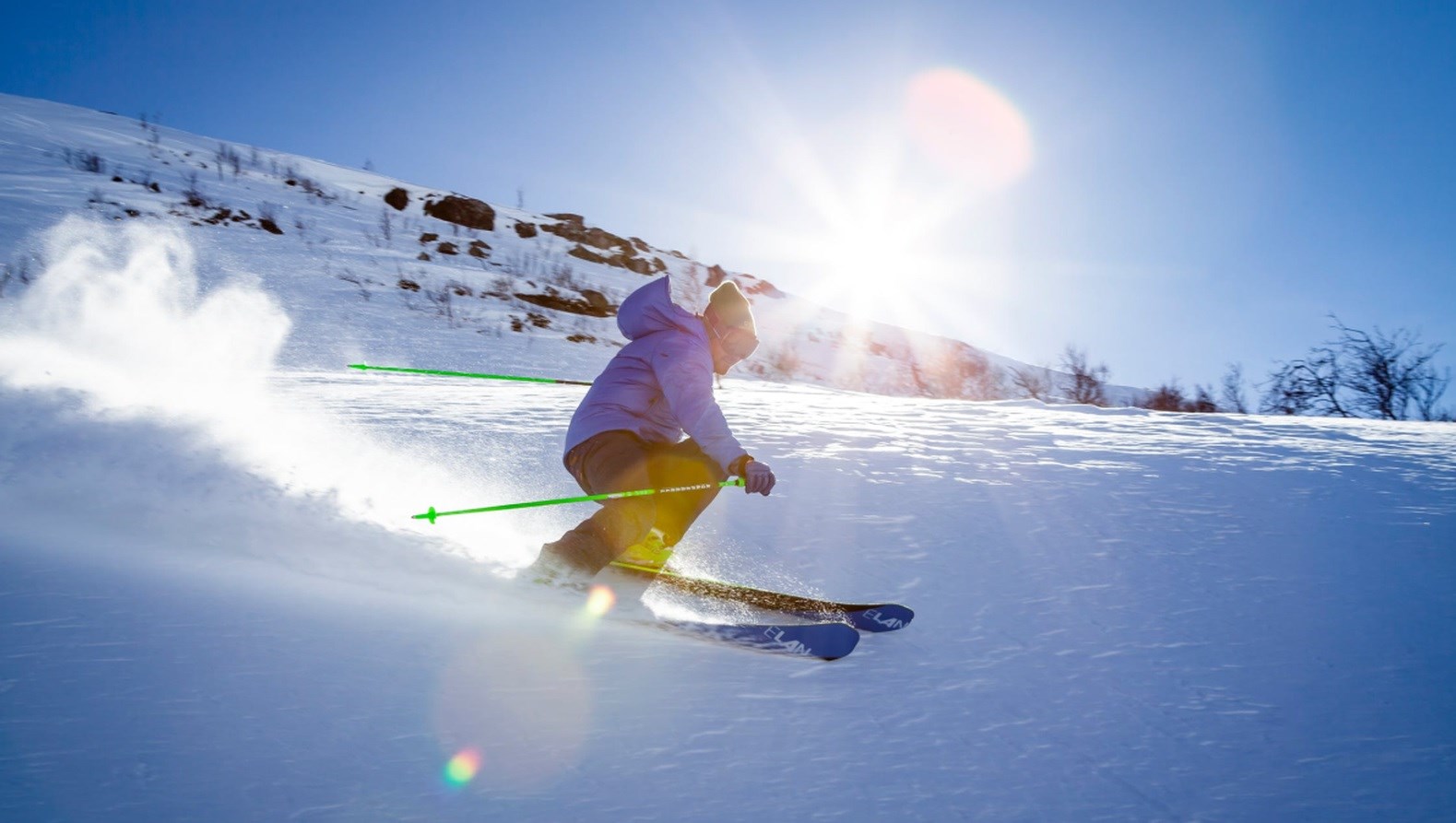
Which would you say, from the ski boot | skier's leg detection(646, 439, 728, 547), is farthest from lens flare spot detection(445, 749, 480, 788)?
the ski boot

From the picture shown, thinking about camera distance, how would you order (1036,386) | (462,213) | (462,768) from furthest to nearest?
(462,213), (1036,386), (462,768)

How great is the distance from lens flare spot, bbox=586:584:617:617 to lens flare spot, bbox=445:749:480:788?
1.01 m

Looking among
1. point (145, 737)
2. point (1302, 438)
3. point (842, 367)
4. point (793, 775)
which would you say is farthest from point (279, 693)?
point (842, 367)

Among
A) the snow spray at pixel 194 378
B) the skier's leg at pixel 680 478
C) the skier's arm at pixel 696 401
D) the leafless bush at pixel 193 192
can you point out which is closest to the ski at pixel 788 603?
the skier's leg at pixel 680 478

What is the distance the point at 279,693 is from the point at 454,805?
56 centimetres

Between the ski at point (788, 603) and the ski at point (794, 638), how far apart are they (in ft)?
0.83

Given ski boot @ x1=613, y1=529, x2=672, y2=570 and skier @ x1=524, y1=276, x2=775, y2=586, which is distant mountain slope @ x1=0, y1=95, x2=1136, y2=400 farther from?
skier @ x1=524, y1=276, x2=775, y2=586

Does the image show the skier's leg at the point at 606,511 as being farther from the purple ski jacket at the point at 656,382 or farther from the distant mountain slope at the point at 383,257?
the distant mountain slope at the point at 383,257

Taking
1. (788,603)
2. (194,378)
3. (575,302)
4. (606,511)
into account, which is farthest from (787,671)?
(575,302)

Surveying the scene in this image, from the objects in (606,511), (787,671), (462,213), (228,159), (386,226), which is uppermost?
(228,159)

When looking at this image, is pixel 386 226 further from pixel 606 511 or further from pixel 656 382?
pixel 606 511

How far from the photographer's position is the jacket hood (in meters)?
3.11

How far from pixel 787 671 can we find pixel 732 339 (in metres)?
1.36

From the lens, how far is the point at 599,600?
2760 millimetres
